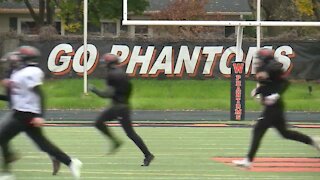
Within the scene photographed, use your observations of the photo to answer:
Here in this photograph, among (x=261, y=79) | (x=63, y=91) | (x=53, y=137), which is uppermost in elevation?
(x=261, y=79)

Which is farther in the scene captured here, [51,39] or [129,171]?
[51,39]

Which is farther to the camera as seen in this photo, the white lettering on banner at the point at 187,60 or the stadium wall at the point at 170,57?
the white lettering on banner at the point at 187,60

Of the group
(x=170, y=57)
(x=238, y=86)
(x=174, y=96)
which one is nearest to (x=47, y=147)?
(x=238, y=86)

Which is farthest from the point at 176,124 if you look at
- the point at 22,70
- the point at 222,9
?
the point at 222,9

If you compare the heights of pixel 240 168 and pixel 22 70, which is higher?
pixel 22 70

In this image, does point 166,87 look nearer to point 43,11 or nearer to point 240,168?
point 43,11

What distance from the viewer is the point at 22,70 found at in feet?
31.3

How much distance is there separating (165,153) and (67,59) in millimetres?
15740

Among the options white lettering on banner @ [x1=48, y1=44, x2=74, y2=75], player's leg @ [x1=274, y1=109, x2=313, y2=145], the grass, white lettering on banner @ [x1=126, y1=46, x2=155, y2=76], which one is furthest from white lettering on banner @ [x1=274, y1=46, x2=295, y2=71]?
player's leg @ [x1=274, y1=109, x2=313, y2=145]

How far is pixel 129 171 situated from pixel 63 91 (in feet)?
54.3

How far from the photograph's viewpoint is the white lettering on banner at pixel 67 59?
92.8 ft

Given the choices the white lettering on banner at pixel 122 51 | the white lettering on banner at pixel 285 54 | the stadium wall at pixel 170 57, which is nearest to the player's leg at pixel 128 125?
the stadium wall at pixel 170 57

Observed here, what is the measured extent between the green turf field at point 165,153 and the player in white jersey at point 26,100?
3.27 feet

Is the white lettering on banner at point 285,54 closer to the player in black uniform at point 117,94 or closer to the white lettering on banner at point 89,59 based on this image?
the white lettering on banner at point 89,59
